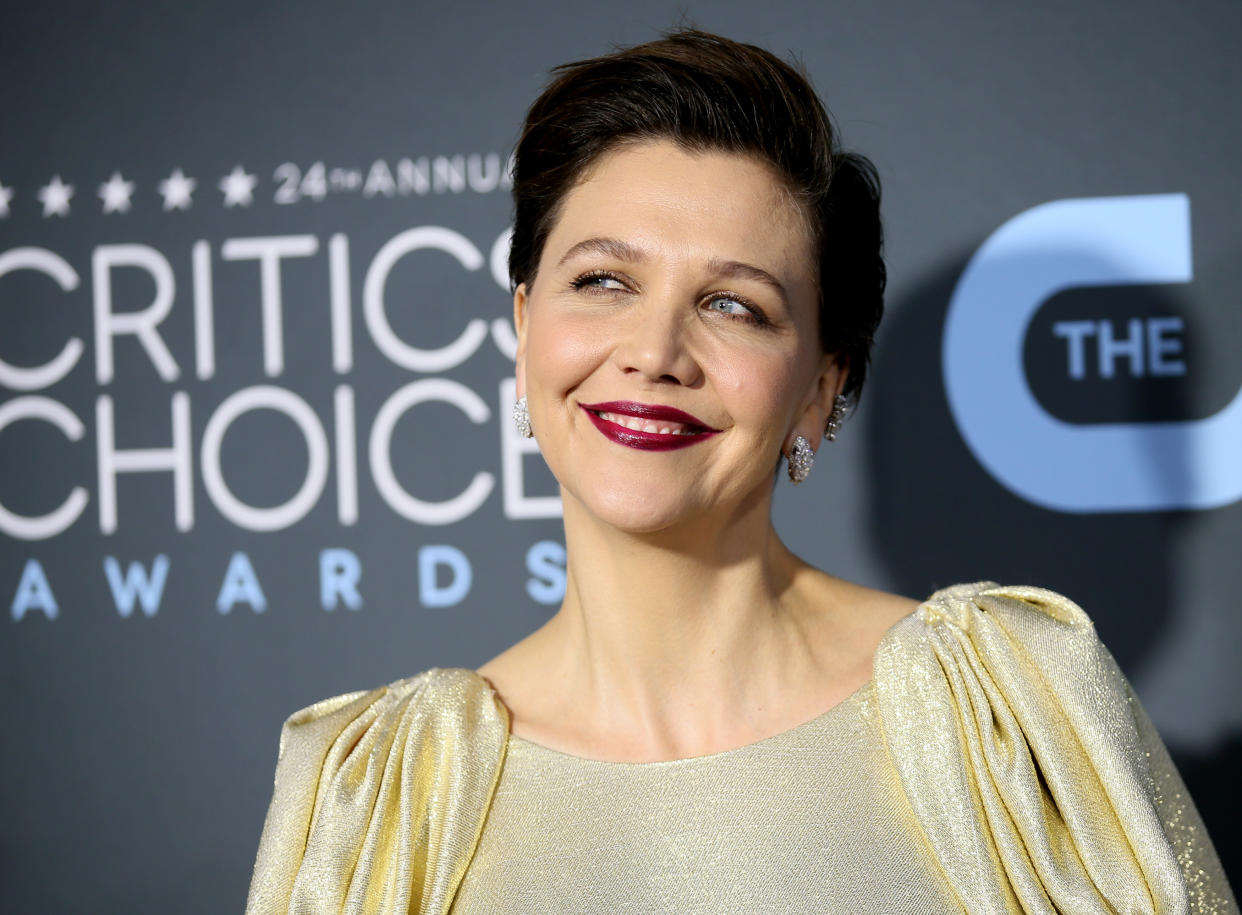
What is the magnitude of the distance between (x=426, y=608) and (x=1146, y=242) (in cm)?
147

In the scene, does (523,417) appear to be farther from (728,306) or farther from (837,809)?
(837,809)

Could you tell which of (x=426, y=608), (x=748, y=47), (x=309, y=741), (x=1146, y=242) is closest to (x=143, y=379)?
(x=426, y=608)

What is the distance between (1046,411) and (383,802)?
4.62 ft

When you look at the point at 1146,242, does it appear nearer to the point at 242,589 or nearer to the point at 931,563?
the point at 931,563

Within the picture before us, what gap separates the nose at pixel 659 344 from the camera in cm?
134

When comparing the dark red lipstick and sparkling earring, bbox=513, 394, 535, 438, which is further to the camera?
sparkling earring, bbox=513, 394, 535, 438

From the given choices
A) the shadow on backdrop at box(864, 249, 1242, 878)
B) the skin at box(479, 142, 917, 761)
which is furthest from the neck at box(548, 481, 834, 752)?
the shadow on backdrop at box(864, 249, 1242, 878)

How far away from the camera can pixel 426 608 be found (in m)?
2.37

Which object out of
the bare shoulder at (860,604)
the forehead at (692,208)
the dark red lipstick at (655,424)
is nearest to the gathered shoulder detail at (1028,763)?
the bare shoulder at (860,604)

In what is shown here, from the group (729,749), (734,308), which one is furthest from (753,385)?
(729,749)

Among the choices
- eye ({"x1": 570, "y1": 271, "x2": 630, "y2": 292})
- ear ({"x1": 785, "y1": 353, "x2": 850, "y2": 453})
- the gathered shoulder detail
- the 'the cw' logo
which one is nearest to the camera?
the gathered shoulder detail

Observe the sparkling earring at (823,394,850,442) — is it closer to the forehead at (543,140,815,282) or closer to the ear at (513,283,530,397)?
the forehead at (543,140,815,282)

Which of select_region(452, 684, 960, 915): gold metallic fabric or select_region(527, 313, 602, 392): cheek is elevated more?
select_region(527, 313, 602, 392): cheek

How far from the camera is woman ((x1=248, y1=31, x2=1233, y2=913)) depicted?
1347mm
